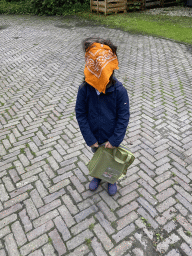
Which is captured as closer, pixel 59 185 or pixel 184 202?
pixel 184 202

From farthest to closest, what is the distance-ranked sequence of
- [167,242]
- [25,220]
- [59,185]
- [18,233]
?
[59,185] → [25,220] → [18,233] → [167,242]

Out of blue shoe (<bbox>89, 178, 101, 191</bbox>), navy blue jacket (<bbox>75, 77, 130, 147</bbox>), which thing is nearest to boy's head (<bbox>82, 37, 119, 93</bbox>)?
navy blue jacket (<bbox>75, 77, 130, 147</bbox>)

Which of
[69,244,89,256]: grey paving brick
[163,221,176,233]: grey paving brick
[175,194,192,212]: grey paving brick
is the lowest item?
[163,221,176,233]: grey paving brick

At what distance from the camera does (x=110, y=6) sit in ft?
39.4

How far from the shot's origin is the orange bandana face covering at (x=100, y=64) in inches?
64.9

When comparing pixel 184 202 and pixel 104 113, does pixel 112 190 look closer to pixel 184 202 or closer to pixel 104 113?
pixel 184 202

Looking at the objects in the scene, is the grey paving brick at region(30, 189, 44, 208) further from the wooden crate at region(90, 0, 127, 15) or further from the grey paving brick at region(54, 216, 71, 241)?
the wooden crate at region(90, 0, 127, 15)

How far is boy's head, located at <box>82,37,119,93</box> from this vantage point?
5.41ft

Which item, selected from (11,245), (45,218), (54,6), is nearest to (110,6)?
(54,6)

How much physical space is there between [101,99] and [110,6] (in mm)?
12545

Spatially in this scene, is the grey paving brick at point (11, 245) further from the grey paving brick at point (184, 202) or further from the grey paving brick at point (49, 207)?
the grey paving brick at point (184, 202)

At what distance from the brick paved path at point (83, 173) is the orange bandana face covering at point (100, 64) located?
157cm

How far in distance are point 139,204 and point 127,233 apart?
409mm

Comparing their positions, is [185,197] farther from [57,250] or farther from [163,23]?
[163,23]
